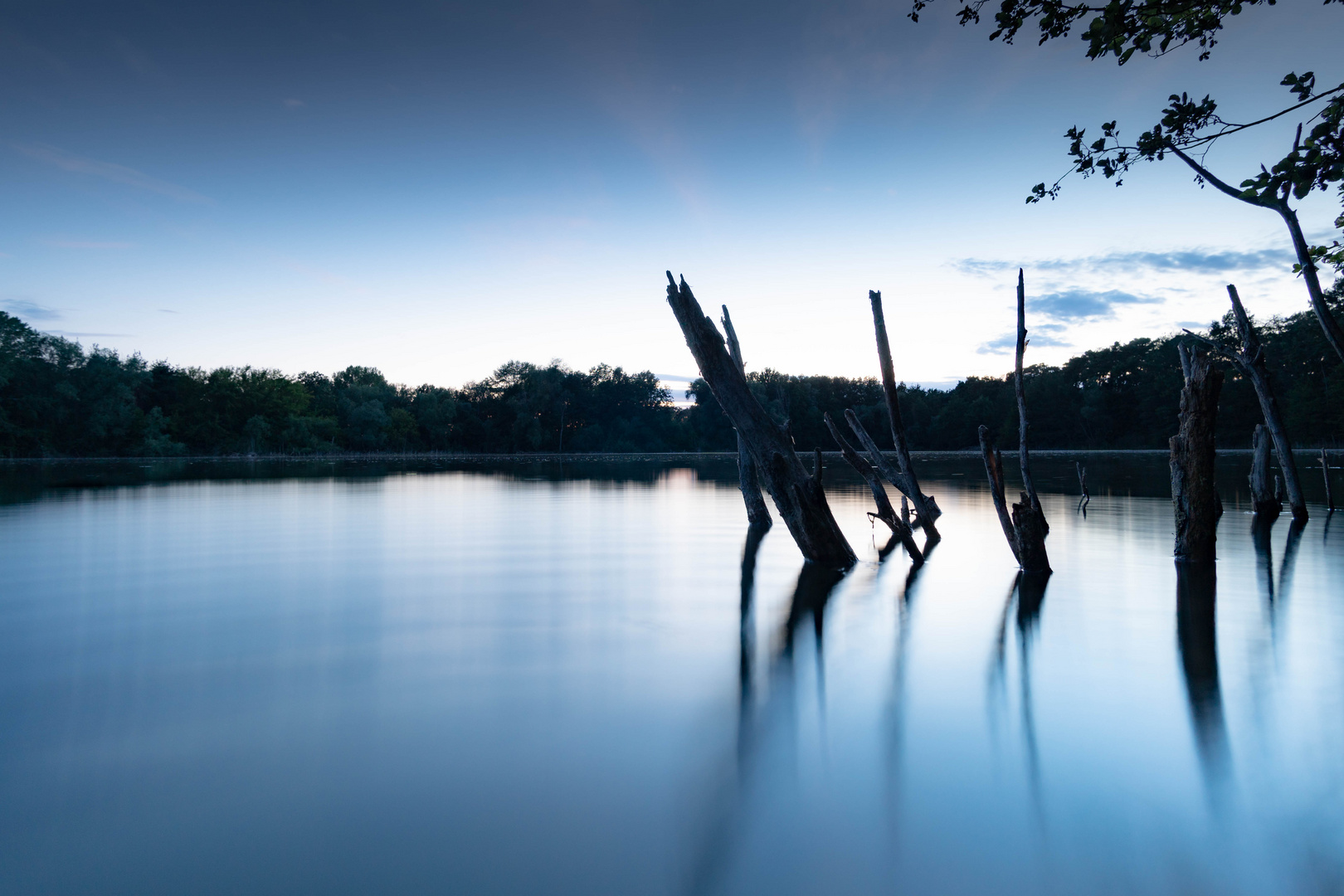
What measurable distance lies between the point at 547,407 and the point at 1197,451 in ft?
299

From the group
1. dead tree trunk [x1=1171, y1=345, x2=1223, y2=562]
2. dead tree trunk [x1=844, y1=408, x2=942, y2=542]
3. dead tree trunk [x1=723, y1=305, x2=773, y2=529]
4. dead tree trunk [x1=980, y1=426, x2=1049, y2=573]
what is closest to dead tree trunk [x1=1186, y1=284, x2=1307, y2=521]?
dead tree trunk [x1=1171, y1=345, x2=1223, y2=562]

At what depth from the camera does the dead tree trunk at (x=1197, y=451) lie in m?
10.2

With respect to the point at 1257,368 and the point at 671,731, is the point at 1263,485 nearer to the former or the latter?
the point at 1257,368

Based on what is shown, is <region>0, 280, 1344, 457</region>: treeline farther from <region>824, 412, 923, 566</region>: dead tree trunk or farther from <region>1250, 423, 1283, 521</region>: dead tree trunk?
<region>824, 412, 923, 566</region>: dead tree trunk

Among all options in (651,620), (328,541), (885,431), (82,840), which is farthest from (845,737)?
(885,431)

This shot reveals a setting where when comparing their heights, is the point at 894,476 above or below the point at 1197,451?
below

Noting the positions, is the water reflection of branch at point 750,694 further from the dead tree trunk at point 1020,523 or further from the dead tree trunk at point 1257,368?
the dead tree trunk at point 1257,368

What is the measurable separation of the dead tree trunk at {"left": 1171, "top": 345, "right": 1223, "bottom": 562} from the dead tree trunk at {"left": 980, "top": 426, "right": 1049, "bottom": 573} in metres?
1.90

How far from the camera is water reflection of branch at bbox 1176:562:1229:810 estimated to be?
4668mm

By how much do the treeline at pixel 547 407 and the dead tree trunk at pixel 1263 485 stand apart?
49921 mm

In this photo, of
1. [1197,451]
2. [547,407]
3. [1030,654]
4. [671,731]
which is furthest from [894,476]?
[547,407]

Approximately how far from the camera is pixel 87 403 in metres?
69.9

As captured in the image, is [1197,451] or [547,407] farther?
[547,407]

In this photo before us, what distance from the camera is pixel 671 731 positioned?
518 centimetres
